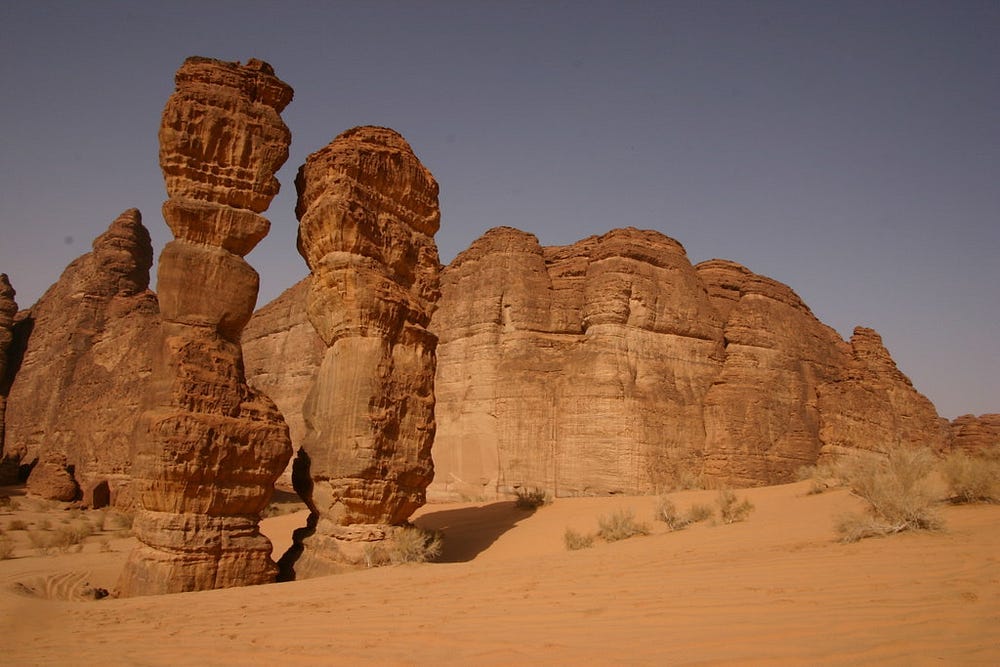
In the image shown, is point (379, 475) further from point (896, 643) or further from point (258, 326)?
point (258, 326)

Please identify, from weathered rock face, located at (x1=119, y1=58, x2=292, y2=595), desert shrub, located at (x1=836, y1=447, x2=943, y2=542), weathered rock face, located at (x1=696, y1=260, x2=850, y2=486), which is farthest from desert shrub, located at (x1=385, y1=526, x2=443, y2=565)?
weathered rock face, located at (x1=696, y1=260, x2=850, y2=486)

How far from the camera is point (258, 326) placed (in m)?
37.7

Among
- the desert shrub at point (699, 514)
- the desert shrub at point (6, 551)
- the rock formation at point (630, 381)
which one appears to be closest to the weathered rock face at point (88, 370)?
the desert shrub at point (6, 551)

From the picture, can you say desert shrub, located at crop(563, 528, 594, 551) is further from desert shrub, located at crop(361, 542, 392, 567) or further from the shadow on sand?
desert shrub, located at crop(361, 542, 392, 567)

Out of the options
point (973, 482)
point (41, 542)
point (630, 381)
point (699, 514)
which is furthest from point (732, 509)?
point (41, 542)

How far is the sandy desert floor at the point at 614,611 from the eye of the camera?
4055 millimetres

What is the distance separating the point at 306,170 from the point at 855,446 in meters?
22.0

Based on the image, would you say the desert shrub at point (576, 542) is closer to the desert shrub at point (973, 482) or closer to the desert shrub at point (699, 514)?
the desert shrub at point (699, 514)

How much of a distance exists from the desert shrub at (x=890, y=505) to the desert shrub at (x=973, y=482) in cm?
39

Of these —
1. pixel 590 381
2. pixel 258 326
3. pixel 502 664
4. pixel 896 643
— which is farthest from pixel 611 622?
pixel 258 326

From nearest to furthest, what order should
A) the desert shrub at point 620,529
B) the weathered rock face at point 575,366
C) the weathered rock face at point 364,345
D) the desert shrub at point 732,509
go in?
the weathered rock face at point 364,345, the desert shrub at point 732,509, the desert shrub at point 620,529, the weathered rock face at point 575,366

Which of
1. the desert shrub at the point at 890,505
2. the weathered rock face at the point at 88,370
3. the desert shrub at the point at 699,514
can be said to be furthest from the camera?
the weathered rock face at the point at 88,370

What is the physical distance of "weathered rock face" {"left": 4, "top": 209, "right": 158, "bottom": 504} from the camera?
22625 mm

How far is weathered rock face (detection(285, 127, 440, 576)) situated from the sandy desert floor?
1.57m
